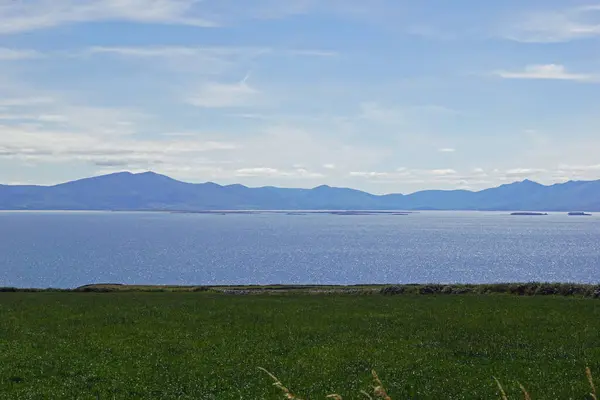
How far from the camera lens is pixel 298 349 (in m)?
32.4

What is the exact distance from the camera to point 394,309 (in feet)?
166

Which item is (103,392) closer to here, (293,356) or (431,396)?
(293,356)

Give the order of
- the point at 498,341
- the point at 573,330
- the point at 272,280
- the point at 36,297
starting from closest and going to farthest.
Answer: the point at 498,341
the point at 573,330
the point at 36,297
the point at 272,280

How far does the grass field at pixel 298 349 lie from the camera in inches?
956

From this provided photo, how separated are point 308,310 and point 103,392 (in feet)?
90.6

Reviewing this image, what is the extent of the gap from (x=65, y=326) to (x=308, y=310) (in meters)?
18.5

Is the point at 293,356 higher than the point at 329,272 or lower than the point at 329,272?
higher

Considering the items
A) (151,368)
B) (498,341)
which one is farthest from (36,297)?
(498,341)

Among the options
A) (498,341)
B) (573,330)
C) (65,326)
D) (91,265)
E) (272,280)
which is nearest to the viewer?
(498,341)

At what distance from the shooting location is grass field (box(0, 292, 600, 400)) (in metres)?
24.3

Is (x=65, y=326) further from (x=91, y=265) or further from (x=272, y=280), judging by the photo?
(x=91, y=265)

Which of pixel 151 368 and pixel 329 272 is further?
pixel 329 272

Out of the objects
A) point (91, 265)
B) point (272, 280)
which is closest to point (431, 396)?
point (272, 280)

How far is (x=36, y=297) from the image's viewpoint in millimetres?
65000
